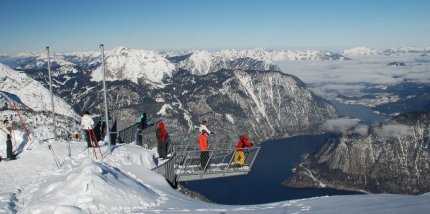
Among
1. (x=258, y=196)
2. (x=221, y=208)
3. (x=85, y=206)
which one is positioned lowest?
(x=258, y=196)

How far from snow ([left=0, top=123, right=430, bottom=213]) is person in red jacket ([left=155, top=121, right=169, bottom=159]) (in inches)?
132

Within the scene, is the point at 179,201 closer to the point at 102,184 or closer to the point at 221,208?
the point at 221,208

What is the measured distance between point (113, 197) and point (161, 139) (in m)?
10.2

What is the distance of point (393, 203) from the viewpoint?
1602 centimetres

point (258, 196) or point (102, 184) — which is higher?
point (102, 184)

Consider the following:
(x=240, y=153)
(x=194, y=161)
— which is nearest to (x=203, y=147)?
(x=194, y=161)

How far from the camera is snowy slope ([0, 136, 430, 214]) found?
15.3 m

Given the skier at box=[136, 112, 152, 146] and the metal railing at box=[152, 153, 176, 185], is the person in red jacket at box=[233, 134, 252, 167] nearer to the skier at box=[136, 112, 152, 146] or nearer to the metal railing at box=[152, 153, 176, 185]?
the metal railing at box=[152, 153, 176, 185]

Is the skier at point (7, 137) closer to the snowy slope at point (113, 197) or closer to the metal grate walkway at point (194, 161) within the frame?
the snowy slope at point (113, 197)

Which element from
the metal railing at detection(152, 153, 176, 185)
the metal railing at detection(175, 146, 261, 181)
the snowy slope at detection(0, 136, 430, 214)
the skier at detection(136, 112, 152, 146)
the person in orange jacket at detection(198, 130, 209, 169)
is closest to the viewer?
the snowy slope at detection(0, 136, 430, 214)

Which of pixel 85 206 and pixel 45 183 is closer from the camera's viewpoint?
pixel 85 206

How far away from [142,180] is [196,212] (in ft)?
16.5

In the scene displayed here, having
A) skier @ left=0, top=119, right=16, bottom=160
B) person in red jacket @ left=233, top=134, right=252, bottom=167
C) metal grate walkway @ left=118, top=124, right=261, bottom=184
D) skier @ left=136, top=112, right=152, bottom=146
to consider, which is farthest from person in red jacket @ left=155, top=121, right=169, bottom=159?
skier @ left=0, top=119, right=16, bottom=160

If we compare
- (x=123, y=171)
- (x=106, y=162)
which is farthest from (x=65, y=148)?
(x=123, y=171)
